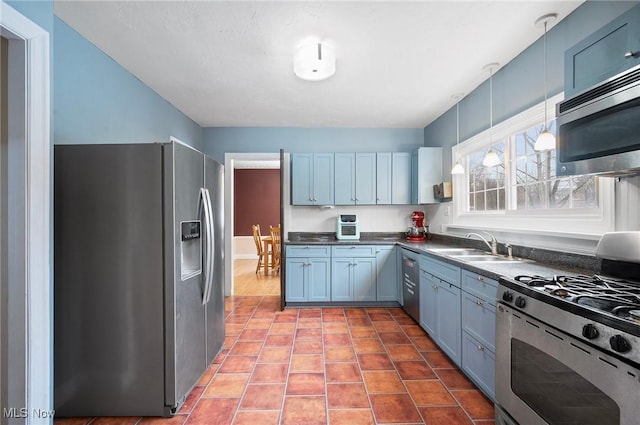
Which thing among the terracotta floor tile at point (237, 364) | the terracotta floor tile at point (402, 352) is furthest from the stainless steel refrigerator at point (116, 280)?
the terracotta floor tile at point (402, 352)

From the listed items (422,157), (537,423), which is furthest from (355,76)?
(537,423)

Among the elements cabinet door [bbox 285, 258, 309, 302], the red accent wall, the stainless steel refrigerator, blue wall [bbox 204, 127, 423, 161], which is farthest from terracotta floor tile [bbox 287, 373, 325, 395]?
the red accent wall

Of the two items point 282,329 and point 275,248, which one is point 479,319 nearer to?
point 282,329

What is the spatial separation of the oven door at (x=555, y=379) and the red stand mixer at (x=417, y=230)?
2.54 meters

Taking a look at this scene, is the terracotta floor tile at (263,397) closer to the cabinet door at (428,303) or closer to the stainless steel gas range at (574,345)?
the stainless steel gas range at (574,345)

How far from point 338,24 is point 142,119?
2107mm

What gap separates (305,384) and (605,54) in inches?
101

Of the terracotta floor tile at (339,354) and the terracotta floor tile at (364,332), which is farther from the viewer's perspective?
the terracotta floor tile at (364,332)

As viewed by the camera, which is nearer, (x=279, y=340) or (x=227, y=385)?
(x=227, y=385)

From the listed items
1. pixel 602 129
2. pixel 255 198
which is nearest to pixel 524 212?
pixel 602 129

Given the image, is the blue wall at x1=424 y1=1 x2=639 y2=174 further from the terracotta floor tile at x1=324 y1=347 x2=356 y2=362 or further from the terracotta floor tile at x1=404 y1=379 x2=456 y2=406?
the terracotta floor tile at x1=324 y1=347 x2=356 y2=362

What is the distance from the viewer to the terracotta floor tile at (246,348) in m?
2.59

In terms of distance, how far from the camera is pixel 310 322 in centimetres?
332

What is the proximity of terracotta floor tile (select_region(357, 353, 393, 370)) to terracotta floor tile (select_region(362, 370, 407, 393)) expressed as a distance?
68 mm
